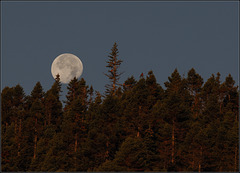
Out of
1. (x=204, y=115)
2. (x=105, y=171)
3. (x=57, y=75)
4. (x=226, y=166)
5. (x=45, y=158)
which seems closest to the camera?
(x=105, y=171)

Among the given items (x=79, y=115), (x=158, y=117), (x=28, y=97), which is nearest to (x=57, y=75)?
(x=28, y=97)

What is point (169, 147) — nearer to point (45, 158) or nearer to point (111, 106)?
point (111, 106)

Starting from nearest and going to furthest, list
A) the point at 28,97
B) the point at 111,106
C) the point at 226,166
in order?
the point at 226,166 < the point at 111,106 < the point at 28,97

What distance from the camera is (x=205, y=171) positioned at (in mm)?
62750

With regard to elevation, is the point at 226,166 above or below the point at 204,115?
below

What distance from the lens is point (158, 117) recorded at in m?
67.9

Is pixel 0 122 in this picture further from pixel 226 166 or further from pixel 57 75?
pixel 226 166

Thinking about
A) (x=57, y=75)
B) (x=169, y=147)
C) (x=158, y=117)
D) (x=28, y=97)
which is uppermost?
(x=57, y=75)

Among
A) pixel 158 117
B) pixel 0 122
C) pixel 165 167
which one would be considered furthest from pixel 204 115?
pixel 0 122

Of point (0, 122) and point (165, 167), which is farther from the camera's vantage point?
point (0, 122)

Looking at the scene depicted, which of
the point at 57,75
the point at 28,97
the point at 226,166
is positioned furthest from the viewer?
the point at 57,75

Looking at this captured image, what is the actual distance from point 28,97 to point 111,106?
43.2m

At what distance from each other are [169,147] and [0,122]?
41.1 meters

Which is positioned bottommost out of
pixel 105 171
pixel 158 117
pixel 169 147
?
pixel 105 171
